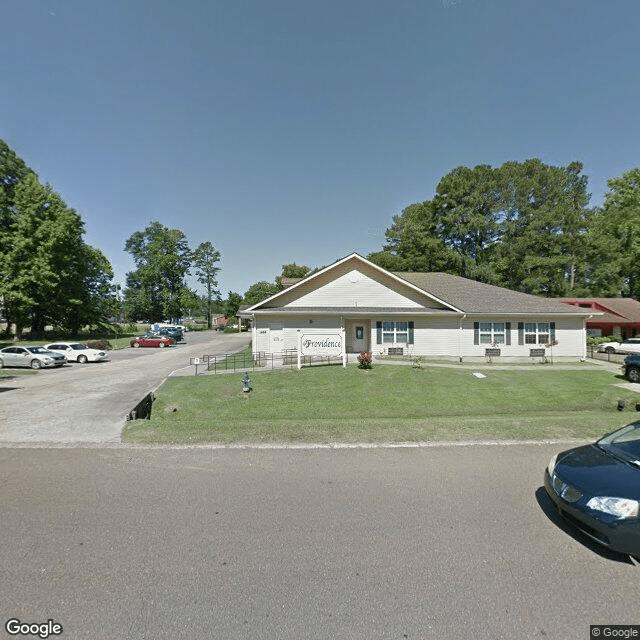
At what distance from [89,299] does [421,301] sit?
141ft

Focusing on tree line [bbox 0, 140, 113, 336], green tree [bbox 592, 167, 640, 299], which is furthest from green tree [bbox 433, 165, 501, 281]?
tree line [bbox 0, 140, 113, 336]

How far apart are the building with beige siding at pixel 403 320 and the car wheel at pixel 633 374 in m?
5.23

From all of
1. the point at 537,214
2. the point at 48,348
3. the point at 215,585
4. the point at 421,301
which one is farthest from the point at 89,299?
the point at 537,214

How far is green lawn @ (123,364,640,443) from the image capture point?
23.6ft

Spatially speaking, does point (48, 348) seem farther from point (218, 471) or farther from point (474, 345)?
point (474, 345)

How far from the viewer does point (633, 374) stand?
49.2ft

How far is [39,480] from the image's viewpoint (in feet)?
17.4

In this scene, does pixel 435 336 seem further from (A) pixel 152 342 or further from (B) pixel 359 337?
(A) pixel 152 342

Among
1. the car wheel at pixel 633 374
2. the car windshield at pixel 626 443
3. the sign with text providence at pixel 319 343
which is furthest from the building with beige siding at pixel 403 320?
the car windshield at pixel 626 443

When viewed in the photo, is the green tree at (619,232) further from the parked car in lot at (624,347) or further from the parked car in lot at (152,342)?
the parked car in lot at (152,342)

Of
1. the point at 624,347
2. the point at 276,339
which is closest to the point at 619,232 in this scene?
the point at 624,347

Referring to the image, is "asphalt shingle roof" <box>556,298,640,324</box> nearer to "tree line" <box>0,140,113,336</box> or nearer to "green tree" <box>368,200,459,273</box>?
"green tree" <box>368,200,459,273</box>

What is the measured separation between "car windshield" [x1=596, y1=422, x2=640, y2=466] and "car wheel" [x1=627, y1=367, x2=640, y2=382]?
1333 centimetres

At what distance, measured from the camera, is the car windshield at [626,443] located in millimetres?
4367
